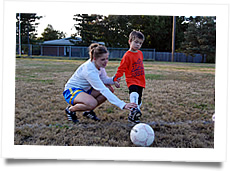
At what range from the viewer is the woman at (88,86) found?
310 cm

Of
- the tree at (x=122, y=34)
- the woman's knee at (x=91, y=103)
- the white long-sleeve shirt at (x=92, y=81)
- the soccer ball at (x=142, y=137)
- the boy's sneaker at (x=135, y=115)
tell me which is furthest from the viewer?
the tree at (x=122, y=34)

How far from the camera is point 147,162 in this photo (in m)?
2.56

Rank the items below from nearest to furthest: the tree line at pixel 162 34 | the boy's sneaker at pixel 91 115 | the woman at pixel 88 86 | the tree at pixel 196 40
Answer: the woman at pixel 88 86 < the boy's sneaker at pixel 91 115 < the tree line at pixel 162 34 < the tree at pixel 196 40

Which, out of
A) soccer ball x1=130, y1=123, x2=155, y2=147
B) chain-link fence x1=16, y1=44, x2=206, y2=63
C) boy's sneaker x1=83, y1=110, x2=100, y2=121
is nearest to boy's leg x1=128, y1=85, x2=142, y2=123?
boy's sneaker x1=83, y1=110, x2=100, y2=121

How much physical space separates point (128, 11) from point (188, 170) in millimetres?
1973

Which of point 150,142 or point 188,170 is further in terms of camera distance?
point 150,142

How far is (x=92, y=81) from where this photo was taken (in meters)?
3.12

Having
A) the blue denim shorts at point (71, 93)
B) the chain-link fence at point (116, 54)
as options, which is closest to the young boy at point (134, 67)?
the blue denim shorts at point (71, 93)

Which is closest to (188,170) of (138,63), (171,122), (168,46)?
(171,122)

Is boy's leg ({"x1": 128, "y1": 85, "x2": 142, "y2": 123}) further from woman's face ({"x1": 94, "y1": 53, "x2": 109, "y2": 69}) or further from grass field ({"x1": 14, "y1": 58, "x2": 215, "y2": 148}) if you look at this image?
woman's face ({"x1": 94, "y1": 53, "x2": 109, "y2": 69})

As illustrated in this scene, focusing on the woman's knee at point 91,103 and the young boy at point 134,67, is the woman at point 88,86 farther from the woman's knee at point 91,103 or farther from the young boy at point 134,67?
the young boy at point 134,67

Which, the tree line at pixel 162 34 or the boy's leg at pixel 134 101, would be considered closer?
the boy's leg at pixel 134 101

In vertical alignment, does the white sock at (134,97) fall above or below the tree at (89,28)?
below
